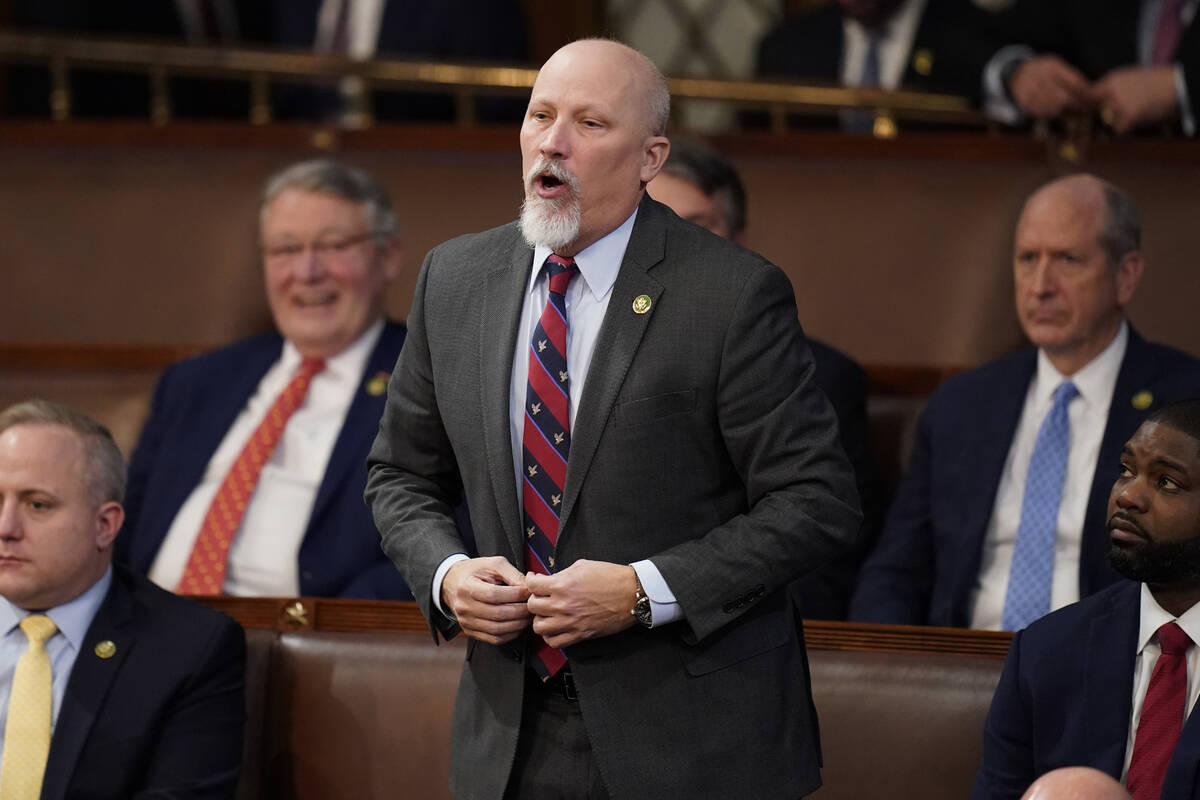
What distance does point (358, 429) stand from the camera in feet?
9.52

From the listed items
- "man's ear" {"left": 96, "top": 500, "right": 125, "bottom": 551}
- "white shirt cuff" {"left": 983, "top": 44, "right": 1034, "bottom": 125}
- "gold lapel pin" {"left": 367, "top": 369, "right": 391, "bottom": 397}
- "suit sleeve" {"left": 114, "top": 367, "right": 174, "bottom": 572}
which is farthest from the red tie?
"man's ear" {"left": 96, "top": 500, "right": 125, "bottom": 551}

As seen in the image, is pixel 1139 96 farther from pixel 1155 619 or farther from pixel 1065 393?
pixel 1155 619

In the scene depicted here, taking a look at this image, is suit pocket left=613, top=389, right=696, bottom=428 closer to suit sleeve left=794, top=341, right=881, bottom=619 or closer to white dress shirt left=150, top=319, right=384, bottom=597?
suit sleeve left=794, top=341, right=881, bottom=619

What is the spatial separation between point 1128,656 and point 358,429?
1491 mm

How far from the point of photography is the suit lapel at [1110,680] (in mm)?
1844

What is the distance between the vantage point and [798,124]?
385 centimetres

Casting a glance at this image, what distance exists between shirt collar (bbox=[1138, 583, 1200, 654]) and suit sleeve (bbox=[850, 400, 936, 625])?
2.48 feet

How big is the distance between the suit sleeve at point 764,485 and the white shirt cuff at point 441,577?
211 millimetres

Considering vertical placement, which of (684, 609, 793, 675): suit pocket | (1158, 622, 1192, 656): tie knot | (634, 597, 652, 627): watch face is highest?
(634, 597, 652, 627): watch face

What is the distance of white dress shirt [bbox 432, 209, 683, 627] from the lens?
1.59 m

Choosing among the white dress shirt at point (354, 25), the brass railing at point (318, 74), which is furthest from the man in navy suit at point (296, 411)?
the white dress shirt at point (354, 25)

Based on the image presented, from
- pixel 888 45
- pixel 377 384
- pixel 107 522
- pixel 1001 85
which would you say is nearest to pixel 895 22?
pixel 888 45

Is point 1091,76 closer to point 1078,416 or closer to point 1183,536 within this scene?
point 1078,416

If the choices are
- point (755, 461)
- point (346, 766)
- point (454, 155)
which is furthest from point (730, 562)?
point (454, 155)
